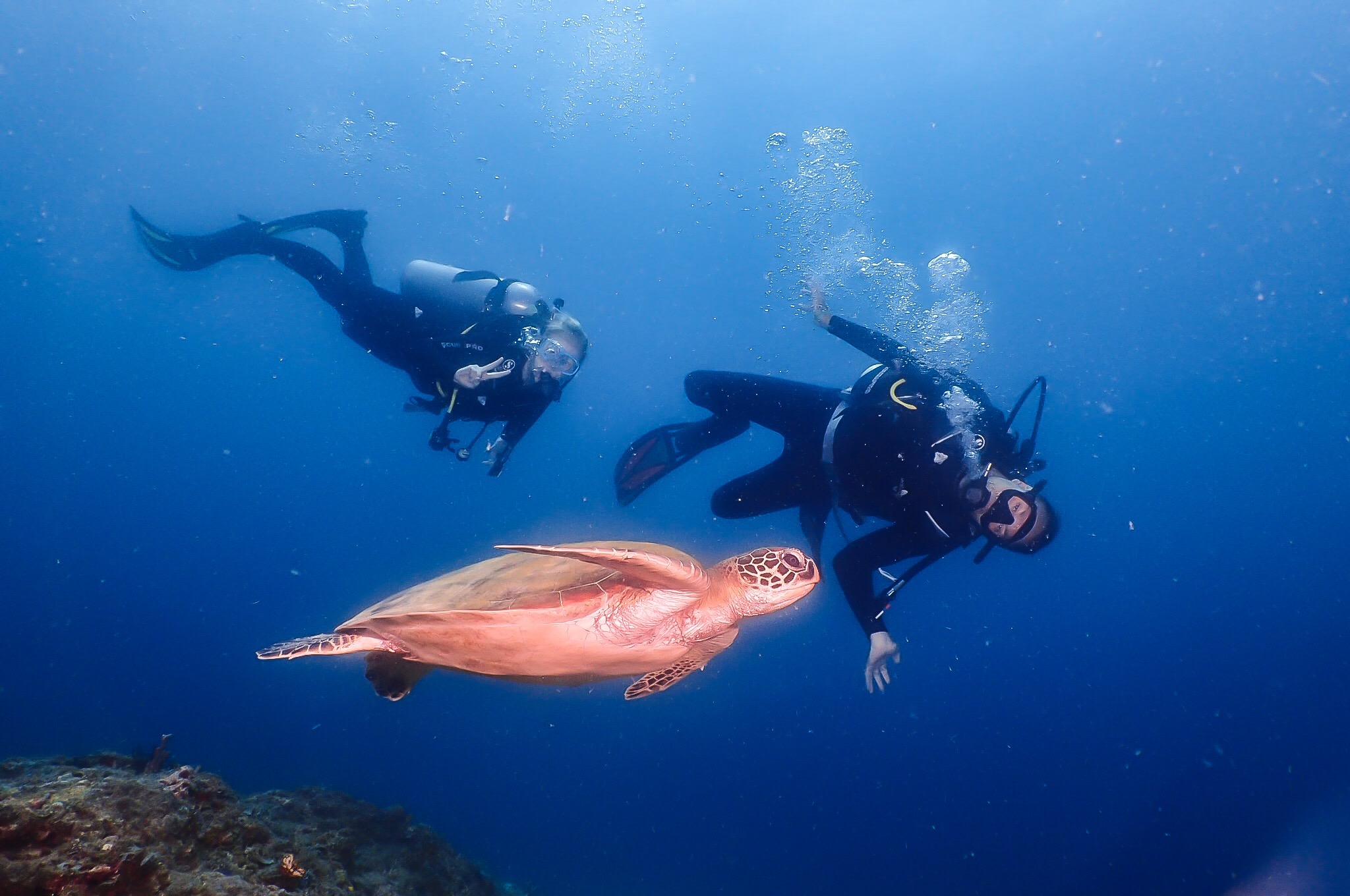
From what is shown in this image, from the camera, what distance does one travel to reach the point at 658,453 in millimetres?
→ 7609

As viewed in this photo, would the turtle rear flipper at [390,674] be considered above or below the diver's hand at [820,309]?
below

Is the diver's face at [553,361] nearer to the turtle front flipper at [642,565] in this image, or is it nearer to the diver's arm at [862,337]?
the diver's arm at [862,337]

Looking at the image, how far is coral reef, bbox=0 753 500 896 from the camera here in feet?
6.93

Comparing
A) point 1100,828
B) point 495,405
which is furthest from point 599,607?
point 1100,828

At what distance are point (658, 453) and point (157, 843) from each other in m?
5.84

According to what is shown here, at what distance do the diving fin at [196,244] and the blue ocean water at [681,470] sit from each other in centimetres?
1083

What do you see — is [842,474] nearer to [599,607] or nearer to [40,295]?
[599,607]

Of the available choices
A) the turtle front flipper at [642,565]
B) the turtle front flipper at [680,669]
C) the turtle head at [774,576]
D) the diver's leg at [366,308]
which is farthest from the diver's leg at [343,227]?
the turtle head at [774,576]

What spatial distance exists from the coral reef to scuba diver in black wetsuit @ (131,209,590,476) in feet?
12.1

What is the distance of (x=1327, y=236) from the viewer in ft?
87.9

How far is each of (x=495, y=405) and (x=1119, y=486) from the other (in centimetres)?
4799

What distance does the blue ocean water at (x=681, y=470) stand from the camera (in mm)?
21891

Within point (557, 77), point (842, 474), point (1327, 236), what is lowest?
point (842, 474)

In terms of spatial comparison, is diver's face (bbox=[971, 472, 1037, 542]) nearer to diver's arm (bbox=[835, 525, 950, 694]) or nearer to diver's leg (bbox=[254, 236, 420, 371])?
diver's arm (bbox=[835, 525, 950, 694])
